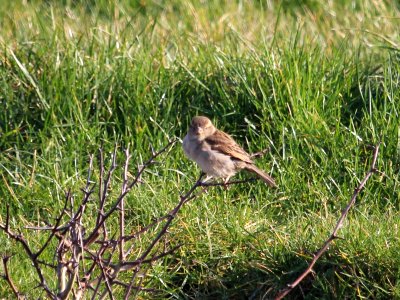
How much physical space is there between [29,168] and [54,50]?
1017 millimetres

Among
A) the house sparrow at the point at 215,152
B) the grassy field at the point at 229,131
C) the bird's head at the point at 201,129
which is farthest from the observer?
the bird's head at the point at 201,129

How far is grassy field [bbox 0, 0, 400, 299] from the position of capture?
4.92m

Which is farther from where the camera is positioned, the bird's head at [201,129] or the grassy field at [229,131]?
the bird's head at [201,129]

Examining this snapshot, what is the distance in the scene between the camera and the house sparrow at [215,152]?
17.2 feet

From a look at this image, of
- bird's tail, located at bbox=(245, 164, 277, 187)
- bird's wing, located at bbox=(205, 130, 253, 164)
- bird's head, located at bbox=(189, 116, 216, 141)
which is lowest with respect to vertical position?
bird's tail, located at bbox=(245, 164, 277, 187)

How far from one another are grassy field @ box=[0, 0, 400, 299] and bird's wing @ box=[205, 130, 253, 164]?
0.25 metres

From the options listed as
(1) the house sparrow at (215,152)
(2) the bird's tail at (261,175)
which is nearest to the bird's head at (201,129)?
(1) the house sparrow at (215,152)

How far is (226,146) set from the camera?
546cm

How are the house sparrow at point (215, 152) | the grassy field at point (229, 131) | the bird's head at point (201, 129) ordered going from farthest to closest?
the bird's head at point (201, 129) < the house sparrow at point (215, 152) < the grassy field at point (229, 131)

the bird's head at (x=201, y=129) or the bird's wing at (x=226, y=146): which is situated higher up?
the bird's head at (x=201, y=129)

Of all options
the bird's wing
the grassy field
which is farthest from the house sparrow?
the grassy field

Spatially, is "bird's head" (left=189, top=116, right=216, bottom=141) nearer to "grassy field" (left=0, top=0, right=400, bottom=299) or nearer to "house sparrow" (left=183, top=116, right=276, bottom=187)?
"house sparrow" (left=183, top=116, right=276, bottom=187)

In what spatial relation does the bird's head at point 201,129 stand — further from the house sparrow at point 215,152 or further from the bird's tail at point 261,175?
the bird's tail at point 261,175

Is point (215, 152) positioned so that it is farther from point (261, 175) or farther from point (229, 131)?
point (229, 131)
